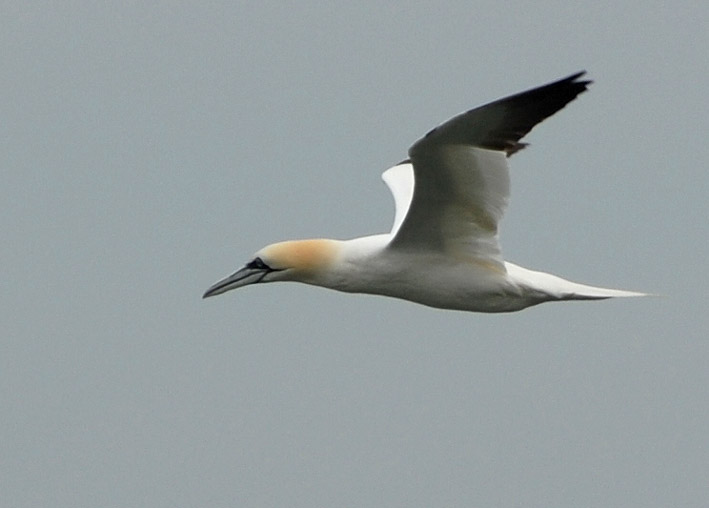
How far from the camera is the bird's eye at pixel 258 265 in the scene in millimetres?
14633

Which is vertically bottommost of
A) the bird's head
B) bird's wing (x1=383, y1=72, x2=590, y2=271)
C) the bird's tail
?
the bird's tail

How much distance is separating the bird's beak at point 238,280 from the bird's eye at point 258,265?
0.06ft

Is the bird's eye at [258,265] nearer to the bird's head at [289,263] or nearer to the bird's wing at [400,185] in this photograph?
the bird's head at [289,263]

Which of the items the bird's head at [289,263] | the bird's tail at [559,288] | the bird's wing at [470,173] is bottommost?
the bird's tail at [559,288]

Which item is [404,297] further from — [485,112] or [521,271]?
[485,112]

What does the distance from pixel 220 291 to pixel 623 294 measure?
10.6ft

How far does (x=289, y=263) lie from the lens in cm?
1450

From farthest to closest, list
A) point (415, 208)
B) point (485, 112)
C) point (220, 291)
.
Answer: point (220, 291) → point (415, 208) → point (485, 112)

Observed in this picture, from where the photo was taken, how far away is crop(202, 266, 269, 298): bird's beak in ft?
48.2

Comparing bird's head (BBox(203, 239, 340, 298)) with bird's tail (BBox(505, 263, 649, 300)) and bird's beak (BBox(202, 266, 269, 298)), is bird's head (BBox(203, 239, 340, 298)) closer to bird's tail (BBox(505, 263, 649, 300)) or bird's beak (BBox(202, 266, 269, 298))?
bird's beak (BBox(202, 266, 269, 298))

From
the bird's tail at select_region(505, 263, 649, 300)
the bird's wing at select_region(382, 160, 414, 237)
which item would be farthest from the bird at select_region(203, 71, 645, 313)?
the bird's wing at select_region(382, 160, 414, 237)

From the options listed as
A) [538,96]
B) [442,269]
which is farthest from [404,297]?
[538,96]

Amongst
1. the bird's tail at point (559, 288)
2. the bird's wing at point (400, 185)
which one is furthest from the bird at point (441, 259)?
the bird's wing at point (400, 185)

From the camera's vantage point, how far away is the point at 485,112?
42.3 ft
